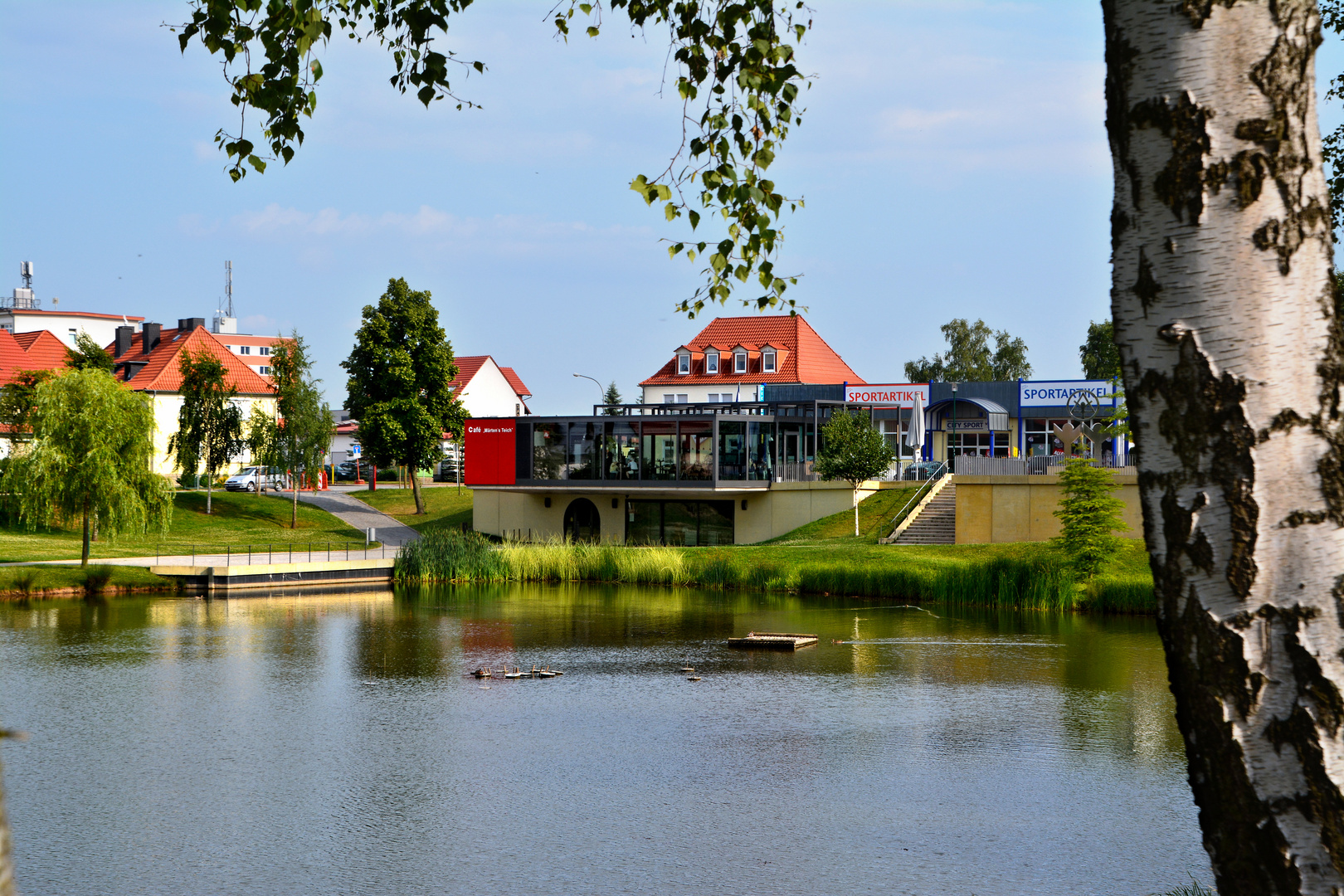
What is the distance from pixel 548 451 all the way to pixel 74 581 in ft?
60.8

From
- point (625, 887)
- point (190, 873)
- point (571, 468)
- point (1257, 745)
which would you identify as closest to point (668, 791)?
point (625, 887)

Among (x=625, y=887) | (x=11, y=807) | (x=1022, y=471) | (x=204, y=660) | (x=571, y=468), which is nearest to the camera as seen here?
(x=625, y=887)

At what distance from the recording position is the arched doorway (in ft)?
152

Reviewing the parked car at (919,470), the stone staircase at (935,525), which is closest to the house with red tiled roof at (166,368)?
the parked car at (919,470)

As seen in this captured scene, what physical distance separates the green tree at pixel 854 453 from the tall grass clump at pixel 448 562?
38.5ft

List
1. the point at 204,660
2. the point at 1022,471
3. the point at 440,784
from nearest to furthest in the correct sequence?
the point at 440,784 → the point at 204,660 → the point at 1022,471

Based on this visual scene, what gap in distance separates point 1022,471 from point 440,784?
28101 millimetres

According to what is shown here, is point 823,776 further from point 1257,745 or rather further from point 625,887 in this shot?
point 1257,745

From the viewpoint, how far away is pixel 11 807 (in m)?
11.4

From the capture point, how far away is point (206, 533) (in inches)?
1747

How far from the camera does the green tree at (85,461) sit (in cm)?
3167

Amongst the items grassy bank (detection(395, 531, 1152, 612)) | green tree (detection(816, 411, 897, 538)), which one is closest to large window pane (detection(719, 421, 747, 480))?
green tree (detection(816, 411, 897, 538))

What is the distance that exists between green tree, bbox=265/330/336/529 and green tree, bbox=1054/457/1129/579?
28490mm

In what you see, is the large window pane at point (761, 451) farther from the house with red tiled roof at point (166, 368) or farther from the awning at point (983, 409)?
the house with red tiled roof at point (166, 368)
